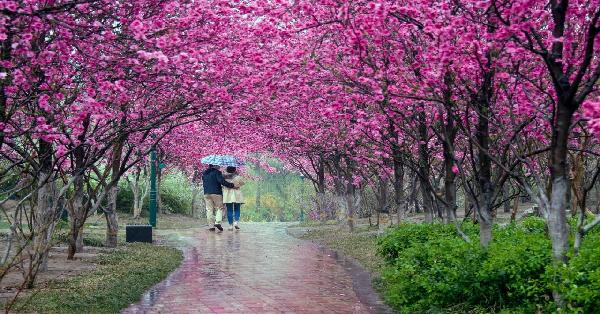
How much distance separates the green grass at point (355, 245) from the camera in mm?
12105

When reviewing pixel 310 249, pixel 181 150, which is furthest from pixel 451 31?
pixel 181 150

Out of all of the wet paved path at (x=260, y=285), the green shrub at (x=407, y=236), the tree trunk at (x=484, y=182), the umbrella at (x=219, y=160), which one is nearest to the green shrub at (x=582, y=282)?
the tree trunk at (x=484, y=182)

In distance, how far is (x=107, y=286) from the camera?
8.86 metres

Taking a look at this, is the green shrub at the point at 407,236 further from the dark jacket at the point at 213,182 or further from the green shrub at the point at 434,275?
the dark jacket at the point at 213,182

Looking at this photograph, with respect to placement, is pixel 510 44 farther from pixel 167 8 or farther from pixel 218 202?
pixel 218 202

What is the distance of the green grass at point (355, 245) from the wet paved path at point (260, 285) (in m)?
0.40

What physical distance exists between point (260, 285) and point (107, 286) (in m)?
2.13

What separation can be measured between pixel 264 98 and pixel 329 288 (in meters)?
4.68

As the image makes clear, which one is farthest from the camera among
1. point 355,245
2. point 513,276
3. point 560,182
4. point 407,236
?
point 355,245

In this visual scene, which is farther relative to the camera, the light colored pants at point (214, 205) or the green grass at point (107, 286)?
the light colored pants at point (214, 205)

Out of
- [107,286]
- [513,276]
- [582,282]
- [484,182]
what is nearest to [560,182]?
[513,276]

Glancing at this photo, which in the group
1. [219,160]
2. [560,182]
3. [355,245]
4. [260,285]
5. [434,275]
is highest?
[219,160]

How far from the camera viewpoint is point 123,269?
421 inches

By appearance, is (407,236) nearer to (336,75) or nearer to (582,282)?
(336,75)
